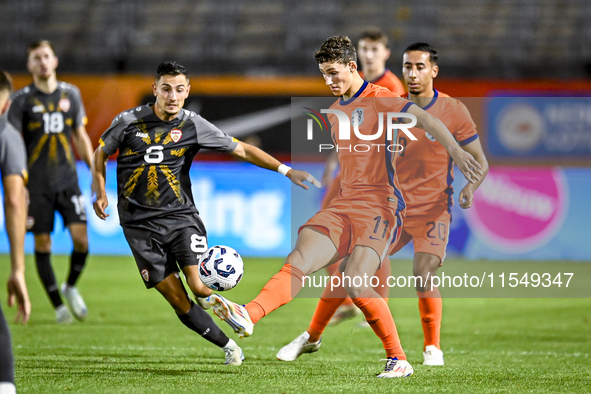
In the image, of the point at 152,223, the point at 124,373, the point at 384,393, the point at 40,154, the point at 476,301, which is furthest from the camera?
the point at 476,301

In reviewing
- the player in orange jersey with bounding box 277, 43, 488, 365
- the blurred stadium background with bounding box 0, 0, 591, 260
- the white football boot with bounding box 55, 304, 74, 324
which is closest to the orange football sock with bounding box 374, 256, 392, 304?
the player in orange jersey with bounding box 277, 43, 488, 365

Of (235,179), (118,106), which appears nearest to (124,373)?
(235,179)

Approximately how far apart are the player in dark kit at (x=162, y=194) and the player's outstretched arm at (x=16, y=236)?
175cm

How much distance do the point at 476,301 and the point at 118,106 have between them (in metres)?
7.46

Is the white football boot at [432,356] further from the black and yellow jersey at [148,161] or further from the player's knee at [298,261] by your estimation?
the black and yellow jersey at [148,161]

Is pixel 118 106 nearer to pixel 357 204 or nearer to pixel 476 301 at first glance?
pixel 476 301

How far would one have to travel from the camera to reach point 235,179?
43.9 ft

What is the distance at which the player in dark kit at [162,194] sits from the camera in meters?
5.38

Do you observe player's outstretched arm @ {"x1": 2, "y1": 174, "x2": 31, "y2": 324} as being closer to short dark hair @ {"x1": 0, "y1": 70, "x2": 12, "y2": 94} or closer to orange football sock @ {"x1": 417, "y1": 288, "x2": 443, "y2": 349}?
short dark hair @ {"x1": 0, "y1": 70, "x2": 12, "y2": 94}

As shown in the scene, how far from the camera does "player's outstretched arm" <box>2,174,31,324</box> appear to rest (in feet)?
11.3

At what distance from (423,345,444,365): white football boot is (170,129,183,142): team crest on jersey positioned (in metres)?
2.25

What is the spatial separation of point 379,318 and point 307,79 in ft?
30.9

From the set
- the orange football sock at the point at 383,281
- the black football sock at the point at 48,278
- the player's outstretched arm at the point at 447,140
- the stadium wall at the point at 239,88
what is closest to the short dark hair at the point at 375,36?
the orange football sock at the point at 383,281

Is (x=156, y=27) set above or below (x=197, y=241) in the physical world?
above
